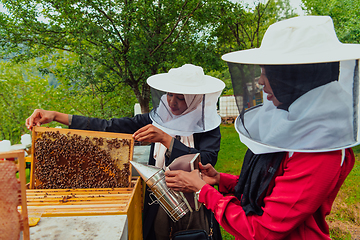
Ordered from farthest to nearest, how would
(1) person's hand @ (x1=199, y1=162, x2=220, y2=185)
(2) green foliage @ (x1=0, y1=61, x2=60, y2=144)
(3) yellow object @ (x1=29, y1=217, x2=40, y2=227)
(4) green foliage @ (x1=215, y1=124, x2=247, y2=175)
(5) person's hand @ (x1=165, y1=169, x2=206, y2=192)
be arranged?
(2) green foliage @ (x1=0, y1=61, x2=60, y2=144) → (4) green foliage @ (x1=215, y1=124, x2=247, y2=175) → (1) person's hand @ (x1=199, y1=162, x2=220, y2=185) → (5) person's hand @ (x1=165, y1=169, x2=206, y2=192) → (3) yellow object @ (x1=29, y1=217, x2=40, y2=227)

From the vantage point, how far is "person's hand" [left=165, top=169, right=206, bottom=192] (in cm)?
154

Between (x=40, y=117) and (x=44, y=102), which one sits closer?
(x=40, y=117)

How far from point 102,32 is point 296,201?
5.65m

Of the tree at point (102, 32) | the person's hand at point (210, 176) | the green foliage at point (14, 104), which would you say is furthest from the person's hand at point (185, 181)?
the green foliage at point (14, 104)

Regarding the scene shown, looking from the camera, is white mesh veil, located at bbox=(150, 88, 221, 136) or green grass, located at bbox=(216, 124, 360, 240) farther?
green grass, located at bbox=(216, 124, 360, 240)

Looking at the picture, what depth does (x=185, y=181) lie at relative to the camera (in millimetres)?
1556

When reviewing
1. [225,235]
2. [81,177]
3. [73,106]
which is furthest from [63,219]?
[73,106]

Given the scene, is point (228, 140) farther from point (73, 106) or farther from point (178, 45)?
point (73, 106)

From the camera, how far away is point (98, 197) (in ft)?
5.88

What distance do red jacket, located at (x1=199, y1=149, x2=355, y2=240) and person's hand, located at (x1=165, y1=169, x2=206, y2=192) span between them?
0.57 feet

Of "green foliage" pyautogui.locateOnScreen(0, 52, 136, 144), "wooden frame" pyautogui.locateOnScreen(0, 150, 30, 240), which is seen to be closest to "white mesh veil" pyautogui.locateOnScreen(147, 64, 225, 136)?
"wooden frame" pyautogui.locateOnScreen(0, 150, 30, 240)

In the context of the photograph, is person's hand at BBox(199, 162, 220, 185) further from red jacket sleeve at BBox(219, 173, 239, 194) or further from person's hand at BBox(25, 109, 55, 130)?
person's hand at BBox(25, 109, 55, 130)

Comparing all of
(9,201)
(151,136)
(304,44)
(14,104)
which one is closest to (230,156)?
(151,136)

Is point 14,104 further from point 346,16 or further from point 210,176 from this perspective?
point 346,16
